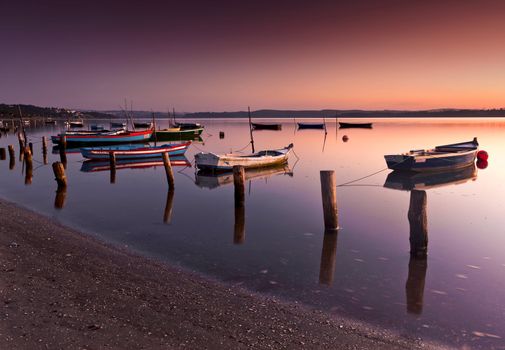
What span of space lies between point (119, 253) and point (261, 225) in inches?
222

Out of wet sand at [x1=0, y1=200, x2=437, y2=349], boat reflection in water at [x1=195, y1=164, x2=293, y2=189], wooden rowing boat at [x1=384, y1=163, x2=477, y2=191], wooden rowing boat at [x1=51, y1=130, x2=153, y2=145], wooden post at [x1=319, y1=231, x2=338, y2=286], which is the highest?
wooden rowing boat at [x1=51, y1=130, x2=153, y2=145]

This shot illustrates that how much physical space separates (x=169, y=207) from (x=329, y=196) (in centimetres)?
800

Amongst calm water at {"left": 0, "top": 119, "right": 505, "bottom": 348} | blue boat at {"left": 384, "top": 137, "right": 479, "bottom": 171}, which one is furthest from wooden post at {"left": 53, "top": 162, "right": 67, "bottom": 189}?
blue boat at {"left": 384, "top": 137, "right": 479, "bottom": 171}

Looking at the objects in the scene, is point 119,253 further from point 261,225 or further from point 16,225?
point 261,225

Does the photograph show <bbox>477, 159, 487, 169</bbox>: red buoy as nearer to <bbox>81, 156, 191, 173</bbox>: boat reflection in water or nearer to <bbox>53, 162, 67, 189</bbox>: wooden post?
<bbox>81, 156, 191, 173</bbox>: boat reflection in water

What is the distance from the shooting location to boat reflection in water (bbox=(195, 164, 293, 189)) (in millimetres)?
23683

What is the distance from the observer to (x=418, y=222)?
10312mm

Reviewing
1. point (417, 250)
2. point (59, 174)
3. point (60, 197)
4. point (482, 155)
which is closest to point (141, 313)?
point (417, 250)

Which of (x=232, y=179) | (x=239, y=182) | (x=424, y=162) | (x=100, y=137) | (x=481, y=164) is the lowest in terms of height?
(x=481, y=164)

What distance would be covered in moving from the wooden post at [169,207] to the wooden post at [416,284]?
856 cm

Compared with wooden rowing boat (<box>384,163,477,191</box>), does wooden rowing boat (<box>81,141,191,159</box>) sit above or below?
above

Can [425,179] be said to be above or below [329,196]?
below

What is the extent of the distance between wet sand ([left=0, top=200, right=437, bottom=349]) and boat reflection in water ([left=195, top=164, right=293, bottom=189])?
47.0ft

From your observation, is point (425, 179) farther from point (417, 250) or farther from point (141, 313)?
point (141, 313)
